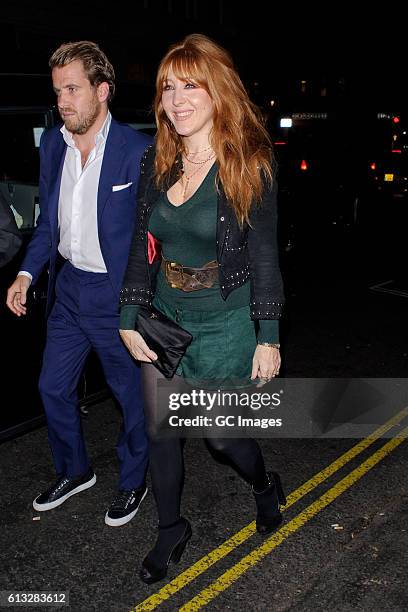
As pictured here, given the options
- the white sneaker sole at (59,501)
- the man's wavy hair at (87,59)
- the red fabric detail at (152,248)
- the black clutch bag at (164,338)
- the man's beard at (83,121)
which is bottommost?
the white sneaker sole at (59,501)

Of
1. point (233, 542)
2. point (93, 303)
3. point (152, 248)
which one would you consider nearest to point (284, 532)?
point (233, 542)

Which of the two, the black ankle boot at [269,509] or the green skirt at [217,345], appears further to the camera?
the black ankle boot at [269,509]

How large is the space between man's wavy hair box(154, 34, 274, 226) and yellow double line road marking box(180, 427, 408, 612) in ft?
5.07

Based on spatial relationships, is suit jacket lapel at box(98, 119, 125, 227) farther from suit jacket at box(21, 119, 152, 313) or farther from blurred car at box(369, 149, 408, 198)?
blurred car at box(369, 149, 408, 198)

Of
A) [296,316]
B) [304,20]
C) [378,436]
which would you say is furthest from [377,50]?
[378,436]

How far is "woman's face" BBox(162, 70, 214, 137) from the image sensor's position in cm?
269

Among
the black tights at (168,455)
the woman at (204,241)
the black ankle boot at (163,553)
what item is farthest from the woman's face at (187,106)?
the black ankle boot at (163,553)

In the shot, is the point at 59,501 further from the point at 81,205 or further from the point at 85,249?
the point at 81,205

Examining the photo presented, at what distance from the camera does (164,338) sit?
9.39 feet

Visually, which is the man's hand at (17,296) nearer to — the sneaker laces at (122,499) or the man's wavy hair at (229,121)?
the sneaker laces at (122,499)

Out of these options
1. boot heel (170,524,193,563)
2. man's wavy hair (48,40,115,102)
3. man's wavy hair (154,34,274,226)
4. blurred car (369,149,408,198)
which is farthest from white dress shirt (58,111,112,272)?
blurred car (369,149,408,198)

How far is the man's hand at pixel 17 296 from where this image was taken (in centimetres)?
345

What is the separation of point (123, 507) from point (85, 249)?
129cm

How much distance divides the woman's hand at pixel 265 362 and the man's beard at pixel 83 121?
1.25m
